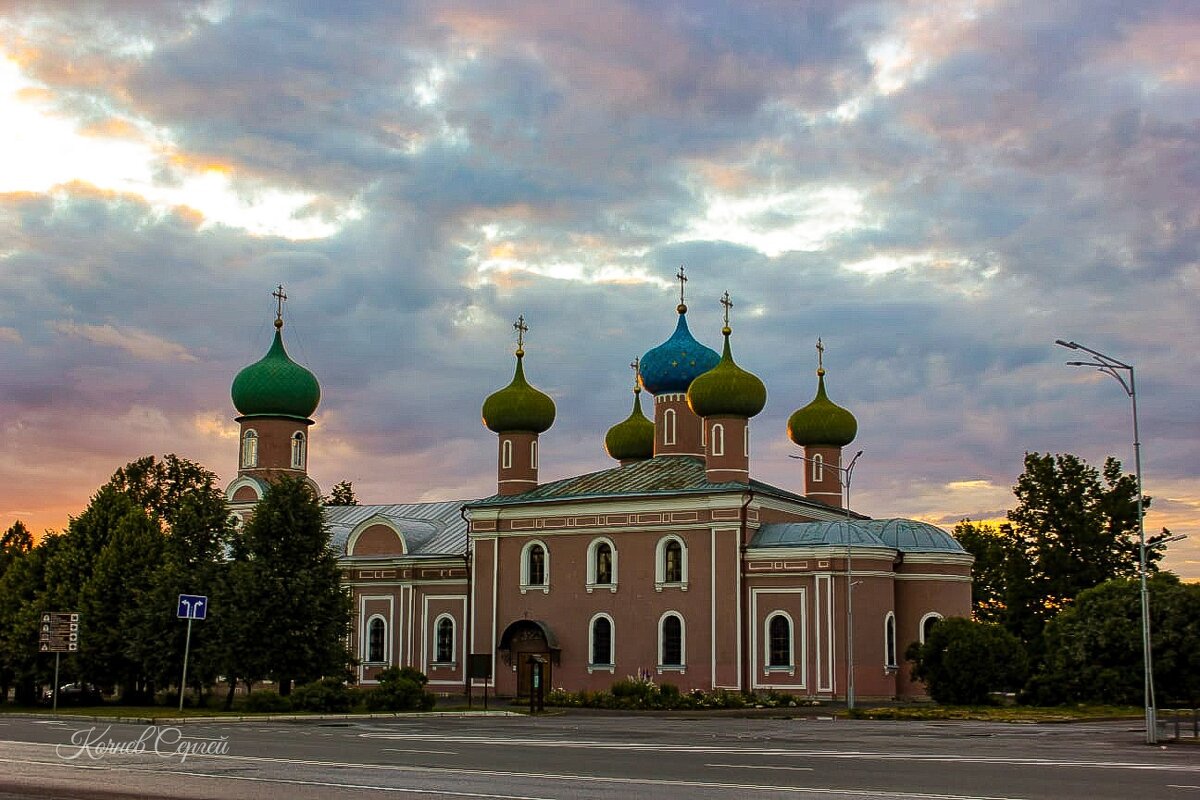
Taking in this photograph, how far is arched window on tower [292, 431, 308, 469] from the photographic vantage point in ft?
206

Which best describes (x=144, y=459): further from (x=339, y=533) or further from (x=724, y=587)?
(x=724, y=587)

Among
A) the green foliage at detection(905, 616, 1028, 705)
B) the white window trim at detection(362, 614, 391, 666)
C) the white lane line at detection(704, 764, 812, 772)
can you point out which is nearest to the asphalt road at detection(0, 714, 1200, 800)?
the white lane line at detection(704, 764, 812, 772)

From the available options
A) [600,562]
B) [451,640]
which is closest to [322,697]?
[600,562]

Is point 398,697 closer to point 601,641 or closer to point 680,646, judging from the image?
point 601,641

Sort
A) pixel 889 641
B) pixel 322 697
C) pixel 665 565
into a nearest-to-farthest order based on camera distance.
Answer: pixel 322 697
pixel 889 641
pixel 665 565

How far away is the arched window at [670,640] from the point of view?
49031 millimetres

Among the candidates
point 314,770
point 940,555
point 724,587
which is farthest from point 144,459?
point 314,770

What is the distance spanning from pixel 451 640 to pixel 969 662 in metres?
21.3

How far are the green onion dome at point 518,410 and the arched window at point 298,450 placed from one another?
11737mm

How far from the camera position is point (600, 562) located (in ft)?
168

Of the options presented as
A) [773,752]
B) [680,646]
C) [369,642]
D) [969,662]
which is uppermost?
[680,646]

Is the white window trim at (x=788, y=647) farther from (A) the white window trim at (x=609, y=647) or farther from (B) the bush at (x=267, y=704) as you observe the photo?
(B) the bush at (x=267, y=704)

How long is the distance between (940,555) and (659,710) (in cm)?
Answer: 1330

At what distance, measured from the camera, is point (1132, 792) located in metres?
15.9
